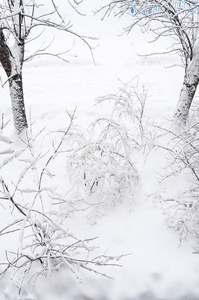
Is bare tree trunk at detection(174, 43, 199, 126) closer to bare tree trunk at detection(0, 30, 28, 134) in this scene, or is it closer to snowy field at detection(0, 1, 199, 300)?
snowy field at detection(0, 1, 199, 300)

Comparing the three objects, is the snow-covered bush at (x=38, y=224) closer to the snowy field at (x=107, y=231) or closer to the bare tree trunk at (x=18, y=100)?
the snowy field at (x=107, y=231)

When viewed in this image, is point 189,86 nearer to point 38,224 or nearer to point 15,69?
point 15,69

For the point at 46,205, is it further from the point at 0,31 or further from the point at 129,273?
the point at 0,31

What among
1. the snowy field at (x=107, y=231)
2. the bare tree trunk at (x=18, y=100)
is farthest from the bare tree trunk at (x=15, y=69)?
the snowy field at (x=107, y=231)

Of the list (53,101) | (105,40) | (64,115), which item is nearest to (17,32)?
(64,115)

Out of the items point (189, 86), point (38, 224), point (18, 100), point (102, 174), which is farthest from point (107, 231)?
point (189, 86)

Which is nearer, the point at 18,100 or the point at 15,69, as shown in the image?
the point at 15,69

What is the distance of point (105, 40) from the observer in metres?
15.2

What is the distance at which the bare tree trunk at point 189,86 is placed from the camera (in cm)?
474

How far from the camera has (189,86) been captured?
4.89 m

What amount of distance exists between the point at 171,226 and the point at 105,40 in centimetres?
1477

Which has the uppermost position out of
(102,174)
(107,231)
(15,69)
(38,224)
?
(15,69)

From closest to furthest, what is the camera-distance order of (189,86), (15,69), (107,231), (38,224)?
(38,224) → (107,231) → (15,69) → (189,86)

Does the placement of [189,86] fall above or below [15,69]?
above
